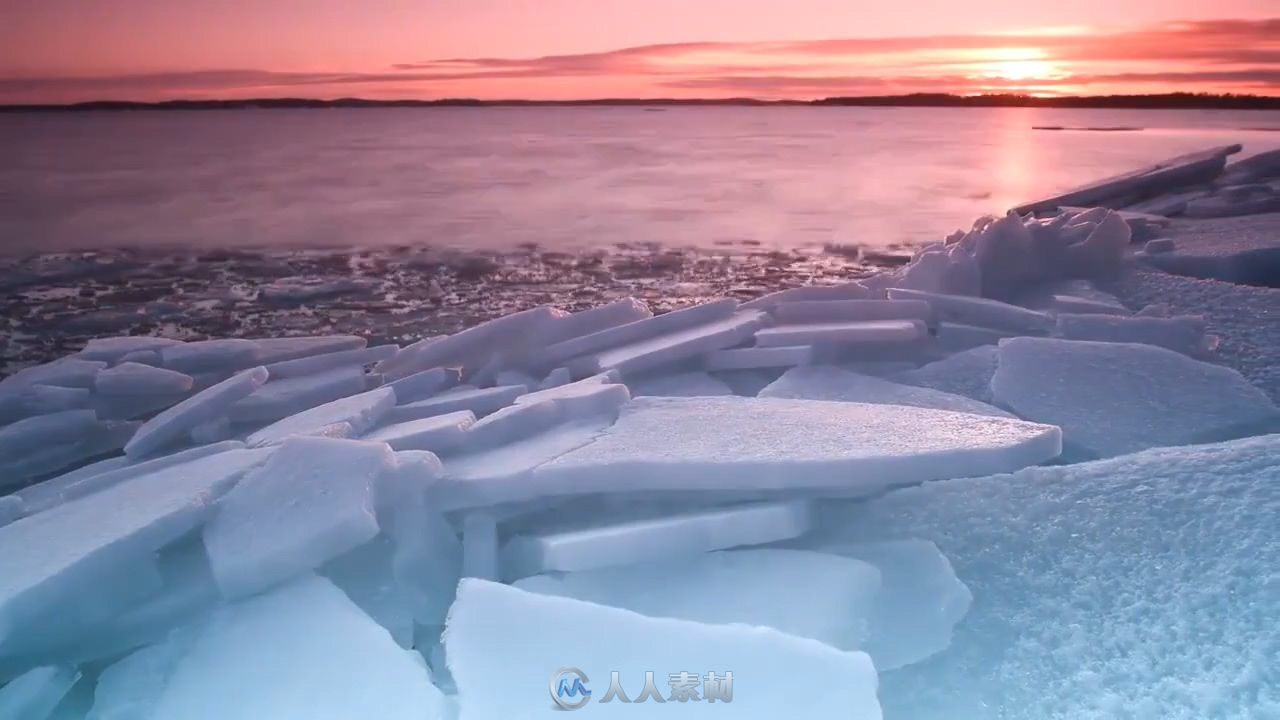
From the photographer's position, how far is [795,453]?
2.16 metres

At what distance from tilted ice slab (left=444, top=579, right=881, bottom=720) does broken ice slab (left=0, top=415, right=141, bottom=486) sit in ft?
8.67

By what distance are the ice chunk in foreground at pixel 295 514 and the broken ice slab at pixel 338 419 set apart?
41cm

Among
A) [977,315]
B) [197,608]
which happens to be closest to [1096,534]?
[197,608]

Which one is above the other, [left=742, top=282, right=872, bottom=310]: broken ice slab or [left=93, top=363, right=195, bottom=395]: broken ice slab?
[left=742, top=282, right=872, bottom=310]: broken ice slab

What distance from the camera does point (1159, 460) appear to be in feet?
7.41

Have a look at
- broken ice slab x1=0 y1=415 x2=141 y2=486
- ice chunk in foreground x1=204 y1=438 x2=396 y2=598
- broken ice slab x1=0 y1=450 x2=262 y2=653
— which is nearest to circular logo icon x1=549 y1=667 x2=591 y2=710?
ice chunk in foreground x1=204 y1=438 x2=396 y2=598

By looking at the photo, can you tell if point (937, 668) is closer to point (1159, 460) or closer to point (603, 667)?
point (603, 667)

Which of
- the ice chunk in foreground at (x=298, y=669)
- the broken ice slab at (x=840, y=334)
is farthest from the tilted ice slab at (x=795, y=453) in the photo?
the broken ice slab at (x=840, y=334)

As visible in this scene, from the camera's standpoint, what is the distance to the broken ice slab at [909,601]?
1.85 metres

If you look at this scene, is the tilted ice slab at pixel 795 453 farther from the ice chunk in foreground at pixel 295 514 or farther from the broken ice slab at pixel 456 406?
the broken ice slab at pixel 456 406

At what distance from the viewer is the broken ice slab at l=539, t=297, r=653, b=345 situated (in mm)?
3959

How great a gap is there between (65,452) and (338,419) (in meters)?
1.59
